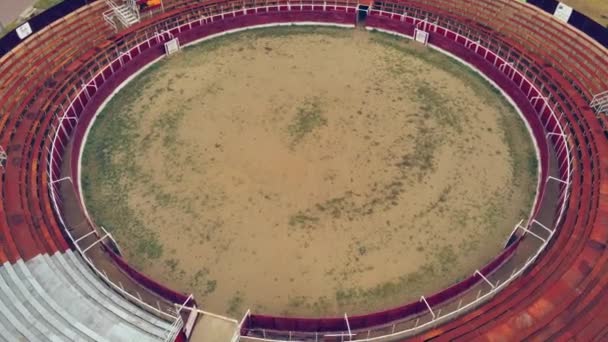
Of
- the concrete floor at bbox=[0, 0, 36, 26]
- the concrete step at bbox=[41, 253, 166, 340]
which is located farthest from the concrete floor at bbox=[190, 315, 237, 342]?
the concrete floor at bbox=[0, 0, 36, 26]

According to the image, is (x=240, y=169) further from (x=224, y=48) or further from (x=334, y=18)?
(x=334, y=18)

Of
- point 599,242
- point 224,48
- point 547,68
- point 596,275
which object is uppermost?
point 224,48

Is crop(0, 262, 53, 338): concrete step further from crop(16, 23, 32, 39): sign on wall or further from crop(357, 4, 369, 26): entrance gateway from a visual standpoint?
crop(357, 4, 369, 26): entrance gateway

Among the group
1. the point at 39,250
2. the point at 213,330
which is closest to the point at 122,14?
the point at 39,250

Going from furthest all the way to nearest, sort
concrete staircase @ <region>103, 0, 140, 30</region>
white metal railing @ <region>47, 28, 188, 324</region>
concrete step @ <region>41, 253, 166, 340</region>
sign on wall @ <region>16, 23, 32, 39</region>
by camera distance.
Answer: concrete staircase @ <region>103, 0, 140, 30</region> < sign on wall @ <region>16, 23, 32, 39</region> < white metal railing @ <region>47, 28, 188, 324</region> < concrete step @ <region>41, 253, 166, 340</region>

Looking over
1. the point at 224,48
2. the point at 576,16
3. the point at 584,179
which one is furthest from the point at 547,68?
the point at 224,48

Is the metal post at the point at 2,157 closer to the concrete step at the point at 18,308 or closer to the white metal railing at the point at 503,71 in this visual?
the white metal railing at the point at 503,71

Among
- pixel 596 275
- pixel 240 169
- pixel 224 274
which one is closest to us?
pixel 596 275
